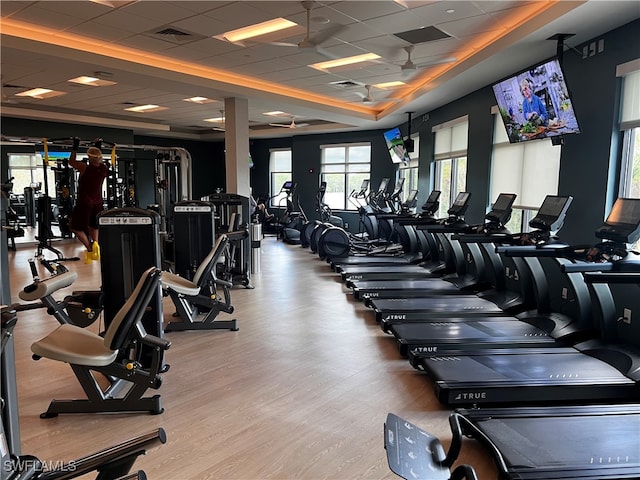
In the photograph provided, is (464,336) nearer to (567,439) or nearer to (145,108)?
→ (567,439)

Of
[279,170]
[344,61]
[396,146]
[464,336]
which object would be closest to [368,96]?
[344,61]

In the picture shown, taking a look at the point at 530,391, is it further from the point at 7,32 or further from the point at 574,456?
the point at 7,32

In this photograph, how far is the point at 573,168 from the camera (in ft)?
16.8

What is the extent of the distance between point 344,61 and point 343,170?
6.99m

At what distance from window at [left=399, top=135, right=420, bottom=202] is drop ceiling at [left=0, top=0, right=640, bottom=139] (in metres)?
1.66

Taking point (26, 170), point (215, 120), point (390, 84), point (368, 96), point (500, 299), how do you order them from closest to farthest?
point (500, 299) < point (390, 84) < point (368, 96) < point (26, 170) < point (215, 120)

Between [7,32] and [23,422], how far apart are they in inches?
175

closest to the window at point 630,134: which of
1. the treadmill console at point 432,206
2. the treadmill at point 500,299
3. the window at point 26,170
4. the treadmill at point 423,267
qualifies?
the treadmill at point 500,299

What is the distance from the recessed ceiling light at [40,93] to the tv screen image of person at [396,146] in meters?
6.97

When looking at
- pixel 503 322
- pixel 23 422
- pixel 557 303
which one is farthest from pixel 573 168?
pixel 23 422

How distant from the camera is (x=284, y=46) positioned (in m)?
5.40

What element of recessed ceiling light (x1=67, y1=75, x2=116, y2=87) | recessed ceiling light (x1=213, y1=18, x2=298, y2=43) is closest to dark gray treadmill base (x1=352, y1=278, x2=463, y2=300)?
recessed ceiling light (x1=213, y1=18, x2=298, y2=43)

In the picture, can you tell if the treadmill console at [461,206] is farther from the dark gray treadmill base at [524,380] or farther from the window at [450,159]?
the dark gray treadmill base at [524,380]

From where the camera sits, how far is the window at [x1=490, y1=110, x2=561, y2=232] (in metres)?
5.77
